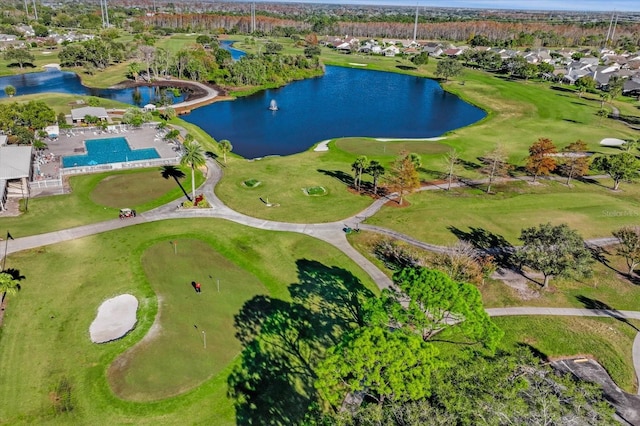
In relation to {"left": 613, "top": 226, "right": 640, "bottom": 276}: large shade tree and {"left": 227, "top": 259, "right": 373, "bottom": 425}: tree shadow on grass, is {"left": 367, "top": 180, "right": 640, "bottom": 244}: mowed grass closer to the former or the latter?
{"left": 613, "top": 226, "right": 640, "bottom": 276}: large shade tree

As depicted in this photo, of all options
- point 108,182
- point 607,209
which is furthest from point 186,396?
point 607,209

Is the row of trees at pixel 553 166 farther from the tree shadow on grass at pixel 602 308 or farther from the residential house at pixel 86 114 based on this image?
the residential house at pixel 86 114

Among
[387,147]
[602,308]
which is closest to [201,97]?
[387,147]

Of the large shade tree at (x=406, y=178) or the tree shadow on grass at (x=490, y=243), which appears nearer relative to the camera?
the tree shadow on grass at (x=490, y=243)

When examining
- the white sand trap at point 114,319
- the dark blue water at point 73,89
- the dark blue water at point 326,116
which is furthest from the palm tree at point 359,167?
the dark blue water at point 73,89

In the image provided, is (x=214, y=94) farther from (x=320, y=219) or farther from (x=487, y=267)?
(x=487, y=267)

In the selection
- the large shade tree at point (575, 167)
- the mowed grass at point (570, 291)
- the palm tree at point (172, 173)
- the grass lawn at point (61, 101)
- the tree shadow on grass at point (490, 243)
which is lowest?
the mowed grass at point (570, 291)
